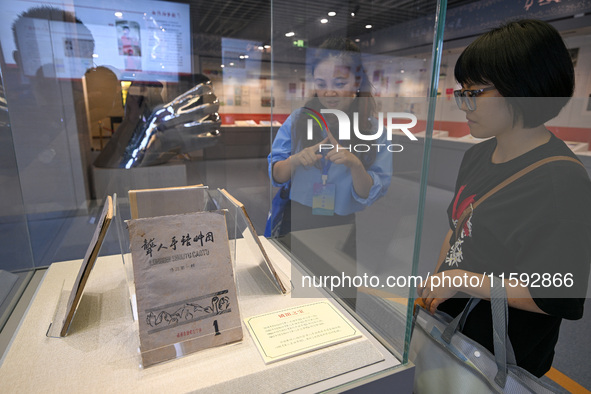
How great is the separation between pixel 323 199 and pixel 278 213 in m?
0.24

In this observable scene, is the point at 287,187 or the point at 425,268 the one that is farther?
the point at 425,268

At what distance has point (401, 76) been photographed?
3.01 feet

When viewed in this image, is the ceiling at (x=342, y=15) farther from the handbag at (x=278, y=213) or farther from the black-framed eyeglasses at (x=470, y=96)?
the handbag at (x=278, y=213)

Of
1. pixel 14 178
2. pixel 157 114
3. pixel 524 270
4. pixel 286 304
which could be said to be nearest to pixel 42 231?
pixel 157 114

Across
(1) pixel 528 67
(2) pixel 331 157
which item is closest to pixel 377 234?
(2) pixel 331 157

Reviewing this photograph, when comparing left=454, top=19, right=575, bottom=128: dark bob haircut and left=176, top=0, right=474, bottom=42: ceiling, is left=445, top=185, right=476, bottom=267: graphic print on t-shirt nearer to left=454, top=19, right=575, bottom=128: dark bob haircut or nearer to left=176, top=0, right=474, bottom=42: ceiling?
left=454, top=19, right=575, bottom=128: dark bob haircut

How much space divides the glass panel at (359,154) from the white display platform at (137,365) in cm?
10

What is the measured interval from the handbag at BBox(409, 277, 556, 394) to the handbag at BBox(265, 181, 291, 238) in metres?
0.63

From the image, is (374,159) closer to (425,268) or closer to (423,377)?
(423,377)

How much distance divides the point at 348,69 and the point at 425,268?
180 centimetres

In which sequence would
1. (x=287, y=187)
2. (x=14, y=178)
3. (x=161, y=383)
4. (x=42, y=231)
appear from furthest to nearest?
1. (x=42, y=231)
2. (x=287, y=187)
3. (x=14, y=178)
4. (x=161, y=383)

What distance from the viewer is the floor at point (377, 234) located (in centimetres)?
79

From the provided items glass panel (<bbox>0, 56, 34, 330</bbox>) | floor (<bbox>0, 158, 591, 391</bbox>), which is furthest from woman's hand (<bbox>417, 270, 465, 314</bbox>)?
glass panel (<bbox>0, 56, 34, 330</bbox>)

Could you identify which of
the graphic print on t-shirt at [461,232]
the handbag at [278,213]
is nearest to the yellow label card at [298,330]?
the graphic print on t-shirt at [461,232]
